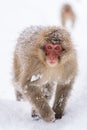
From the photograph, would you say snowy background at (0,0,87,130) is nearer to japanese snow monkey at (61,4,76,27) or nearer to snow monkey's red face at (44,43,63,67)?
japanese snow monkey at (61,4,76,27)

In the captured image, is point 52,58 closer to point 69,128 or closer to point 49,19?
point 69,128

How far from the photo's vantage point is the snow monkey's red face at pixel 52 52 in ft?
16.5

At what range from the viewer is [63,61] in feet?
17.3

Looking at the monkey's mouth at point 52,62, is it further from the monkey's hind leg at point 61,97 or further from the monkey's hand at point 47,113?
the monkey's hind leg at point 61,97

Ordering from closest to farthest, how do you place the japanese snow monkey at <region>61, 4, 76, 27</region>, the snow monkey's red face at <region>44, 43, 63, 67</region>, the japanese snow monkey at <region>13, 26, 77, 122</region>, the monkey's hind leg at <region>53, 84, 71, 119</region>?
the snow monkey's red face at <region>44, 43, 63, 67</region> → the japanese snow monkey at <region>13, 26, 77, 122</region> → the monkey's hind leg at <region>53, 84, 71, 119</region> → the japanese snow monkey at <region>61, 4, 76, 27</region>

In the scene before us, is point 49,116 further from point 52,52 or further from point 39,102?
point 52,52

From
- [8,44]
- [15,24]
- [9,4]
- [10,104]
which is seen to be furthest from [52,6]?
[10,104]

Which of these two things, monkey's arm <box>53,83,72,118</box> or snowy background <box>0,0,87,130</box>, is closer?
snowy background <box>0,0,87,130</box>

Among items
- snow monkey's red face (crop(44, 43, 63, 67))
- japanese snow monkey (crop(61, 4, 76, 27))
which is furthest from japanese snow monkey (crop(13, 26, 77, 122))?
japanese snow monkey (crop(61, 4, 76, 27))

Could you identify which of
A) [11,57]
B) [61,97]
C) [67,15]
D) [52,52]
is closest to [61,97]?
[61,97]

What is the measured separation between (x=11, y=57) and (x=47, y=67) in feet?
7.45

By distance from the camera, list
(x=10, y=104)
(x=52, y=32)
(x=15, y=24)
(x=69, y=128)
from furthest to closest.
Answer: (x=15, y=24) < (x=10, y=104) < (x=52, y=32) < (x=69, y=128)

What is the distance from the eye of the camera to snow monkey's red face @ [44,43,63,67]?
16.5ft

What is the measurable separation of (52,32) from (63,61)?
1.11 feet
